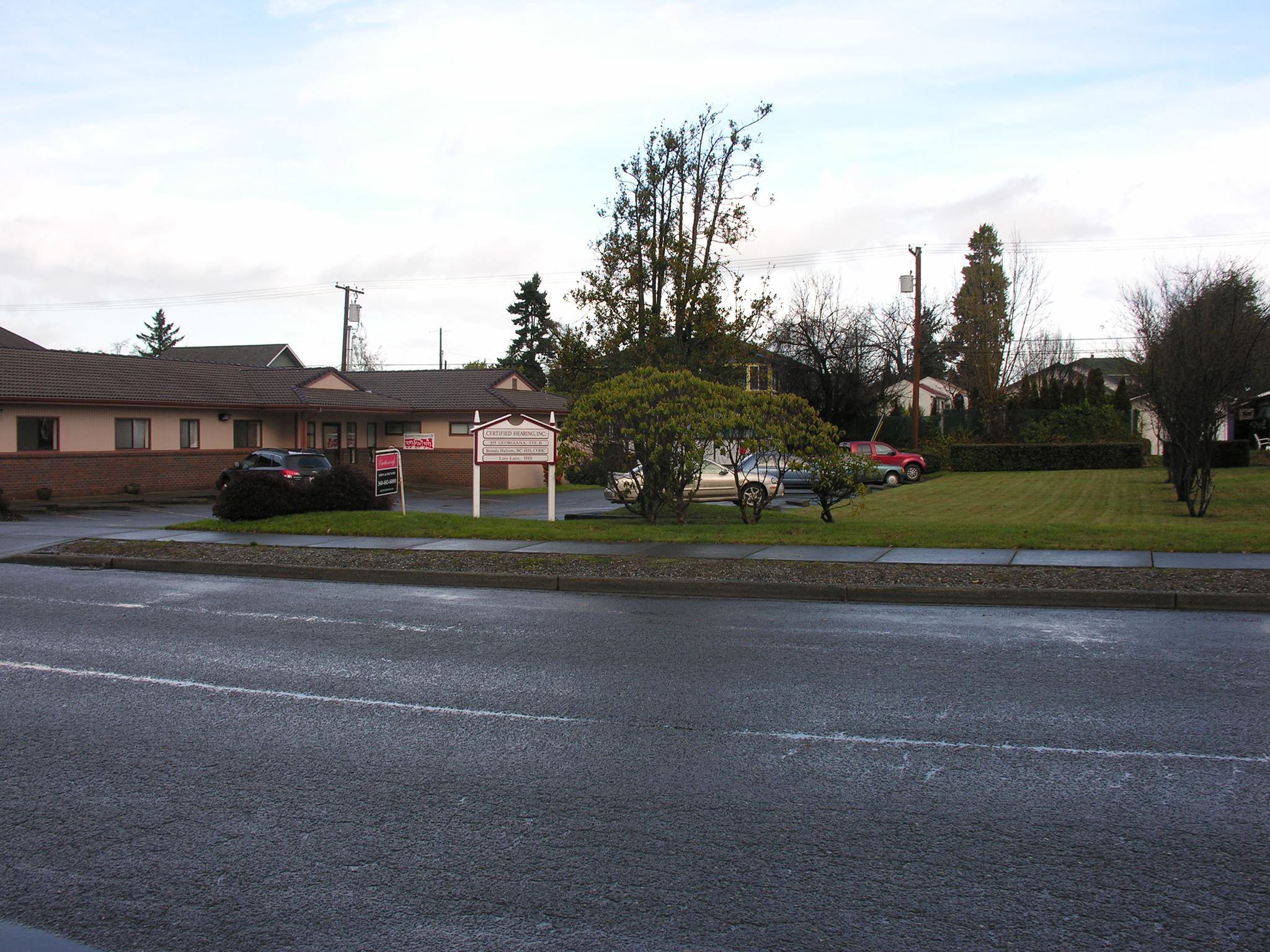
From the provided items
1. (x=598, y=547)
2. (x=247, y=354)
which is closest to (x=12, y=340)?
(x=247, y=354)

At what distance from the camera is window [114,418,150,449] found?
31.9 meters

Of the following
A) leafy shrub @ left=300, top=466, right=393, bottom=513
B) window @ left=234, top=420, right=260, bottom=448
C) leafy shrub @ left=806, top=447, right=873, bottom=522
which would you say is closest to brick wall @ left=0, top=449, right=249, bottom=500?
window @ left=234, top=420, right=260, bottom=448

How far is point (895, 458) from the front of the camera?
3591 cm

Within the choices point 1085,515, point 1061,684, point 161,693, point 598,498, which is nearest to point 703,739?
point 1061,684

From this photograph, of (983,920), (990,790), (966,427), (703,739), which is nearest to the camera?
(983,920)

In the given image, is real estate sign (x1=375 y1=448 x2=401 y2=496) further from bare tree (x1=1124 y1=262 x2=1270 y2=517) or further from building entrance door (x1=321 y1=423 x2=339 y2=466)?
building entrance door (x1=321 y1=423 x2=339 y2=466)

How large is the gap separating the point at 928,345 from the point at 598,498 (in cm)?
4106

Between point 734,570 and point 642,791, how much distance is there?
7.49 meters

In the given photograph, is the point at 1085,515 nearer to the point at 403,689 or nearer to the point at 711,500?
the point at 711,500

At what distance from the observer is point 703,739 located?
5762 millimetres

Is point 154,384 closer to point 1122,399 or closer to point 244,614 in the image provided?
point 244,614

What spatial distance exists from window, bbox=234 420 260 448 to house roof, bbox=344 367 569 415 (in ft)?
20.5

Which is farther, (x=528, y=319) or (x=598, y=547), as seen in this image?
(x=528, y=319)

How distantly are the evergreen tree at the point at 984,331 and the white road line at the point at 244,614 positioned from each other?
129ft
